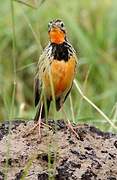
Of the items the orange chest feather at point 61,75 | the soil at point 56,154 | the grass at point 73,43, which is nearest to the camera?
the soil at point 56,154

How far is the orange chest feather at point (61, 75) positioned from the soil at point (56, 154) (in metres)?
0.22

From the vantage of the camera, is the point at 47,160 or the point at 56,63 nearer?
the point at 47,160

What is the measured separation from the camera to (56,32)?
448 cm

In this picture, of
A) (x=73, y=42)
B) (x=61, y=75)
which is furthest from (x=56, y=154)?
(x=73, y=42)

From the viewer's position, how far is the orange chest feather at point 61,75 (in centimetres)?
440

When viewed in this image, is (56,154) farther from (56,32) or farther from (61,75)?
(56,32)

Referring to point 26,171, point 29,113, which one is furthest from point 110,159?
point 29,113

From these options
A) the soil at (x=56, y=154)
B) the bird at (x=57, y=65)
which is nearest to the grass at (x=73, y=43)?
the bird at (x=57, y=65)

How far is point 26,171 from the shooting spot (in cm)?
388

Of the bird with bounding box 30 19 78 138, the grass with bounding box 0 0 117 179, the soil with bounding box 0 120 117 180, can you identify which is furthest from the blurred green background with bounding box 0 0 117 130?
the soil with bounding box 0 120 117 180

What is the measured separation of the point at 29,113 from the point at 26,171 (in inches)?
132

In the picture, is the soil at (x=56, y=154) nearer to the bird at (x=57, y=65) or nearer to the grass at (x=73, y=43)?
the bird at (x=57, y=65)

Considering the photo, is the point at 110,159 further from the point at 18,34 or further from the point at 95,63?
the point at 18,34

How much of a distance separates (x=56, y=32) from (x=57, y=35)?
0.02 meters
